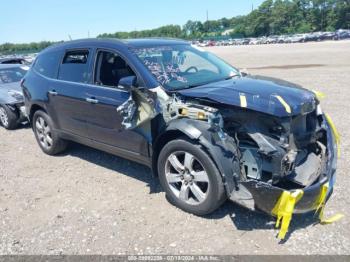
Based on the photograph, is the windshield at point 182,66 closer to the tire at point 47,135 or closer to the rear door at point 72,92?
the rear door at point 72,92

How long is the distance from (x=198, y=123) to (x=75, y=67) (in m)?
2.46

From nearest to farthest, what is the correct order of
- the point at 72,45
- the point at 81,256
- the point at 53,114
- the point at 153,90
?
the point at 81,256 → the point at 153,90 → the point at 72,45 → the point at 53,114

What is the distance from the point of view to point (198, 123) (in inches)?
145

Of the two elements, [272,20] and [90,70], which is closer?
[90,70]

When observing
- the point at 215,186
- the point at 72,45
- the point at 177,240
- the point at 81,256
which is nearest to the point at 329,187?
the point at 215,186

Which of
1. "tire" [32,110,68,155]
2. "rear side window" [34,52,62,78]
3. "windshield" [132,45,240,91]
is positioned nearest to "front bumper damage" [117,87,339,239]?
"windshield" [132,45,240,91]

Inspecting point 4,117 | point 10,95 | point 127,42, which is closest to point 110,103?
point 127,42

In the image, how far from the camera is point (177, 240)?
11.7 feet

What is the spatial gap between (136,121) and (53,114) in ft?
7.36

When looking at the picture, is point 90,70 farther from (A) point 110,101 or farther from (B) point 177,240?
(B) point 177,240

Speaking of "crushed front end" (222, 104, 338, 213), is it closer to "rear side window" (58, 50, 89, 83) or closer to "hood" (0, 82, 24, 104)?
"rear side window" (58, 50, 89, 83)

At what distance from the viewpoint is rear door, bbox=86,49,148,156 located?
4.39m

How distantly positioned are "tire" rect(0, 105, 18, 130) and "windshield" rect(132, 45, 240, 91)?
5.30 m

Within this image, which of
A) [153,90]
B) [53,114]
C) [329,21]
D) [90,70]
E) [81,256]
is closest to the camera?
[81,256]
